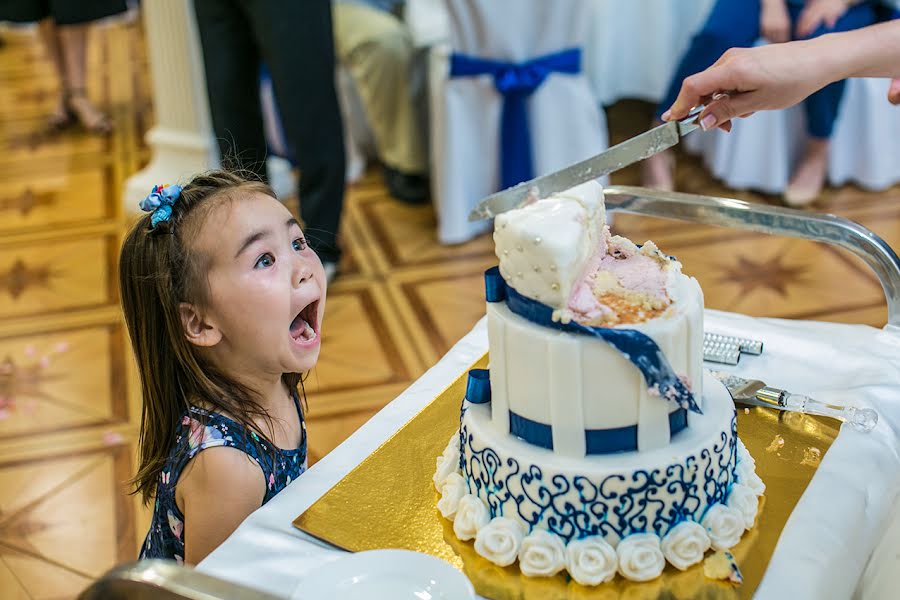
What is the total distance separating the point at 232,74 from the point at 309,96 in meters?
0.31

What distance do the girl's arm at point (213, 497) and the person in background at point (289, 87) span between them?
1.52 meters

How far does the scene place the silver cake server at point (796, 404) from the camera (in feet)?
4.30

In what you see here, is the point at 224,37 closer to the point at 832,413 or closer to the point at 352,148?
the point at 352,148

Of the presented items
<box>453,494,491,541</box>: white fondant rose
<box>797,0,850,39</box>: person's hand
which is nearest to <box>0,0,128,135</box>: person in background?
<box>797,0,850,39</box>: person's hand

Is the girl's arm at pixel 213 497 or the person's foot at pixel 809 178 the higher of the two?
the girl's arm at pixel 213 497

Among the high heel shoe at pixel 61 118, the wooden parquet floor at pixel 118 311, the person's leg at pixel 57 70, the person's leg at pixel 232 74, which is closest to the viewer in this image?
the wooden parquet floor at pixel 118 311

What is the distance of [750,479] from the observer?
116 cm

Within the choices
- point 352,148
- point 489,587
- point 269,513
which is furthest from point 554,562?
point 352,148

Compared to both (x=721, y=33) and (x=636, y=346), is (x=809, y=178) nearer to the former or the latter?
(x=721, y=33)

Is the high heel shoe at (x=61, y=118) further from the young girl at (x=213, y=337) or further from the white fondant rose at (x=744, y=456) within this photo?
the white fondant rose at (x=744, y=456)

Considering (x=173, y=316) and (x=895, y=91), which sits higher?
(x=895, y=91)

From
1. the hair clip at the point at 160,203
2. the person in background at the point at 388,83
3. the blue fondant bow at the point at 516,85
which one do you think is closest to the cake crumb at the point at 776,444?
the hair clip at the point at 160,203

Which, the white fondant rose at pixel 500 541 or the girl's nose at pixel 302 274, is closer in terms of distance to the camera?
the white fondant rose at pixel 500 541

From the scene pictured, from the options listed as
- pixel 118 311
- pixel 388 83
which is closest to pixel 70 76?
pixel 388 83
